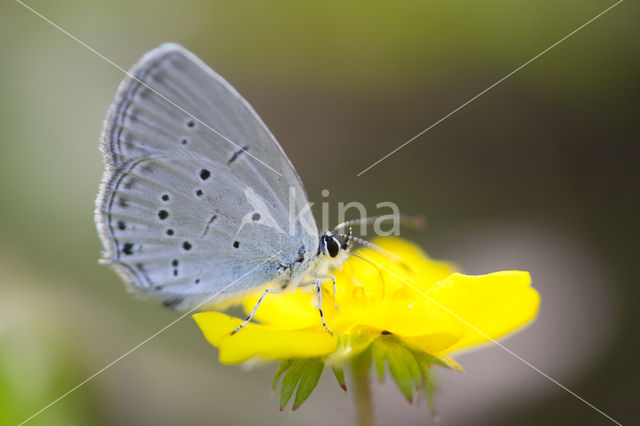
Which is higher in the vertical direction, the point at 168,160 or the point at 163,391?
the point at 168,160

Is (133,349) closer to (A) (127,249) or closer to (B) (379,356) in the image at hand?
(A) (127,249)

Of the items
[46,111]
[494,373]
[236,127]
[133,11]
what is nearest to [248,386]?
[494,373]

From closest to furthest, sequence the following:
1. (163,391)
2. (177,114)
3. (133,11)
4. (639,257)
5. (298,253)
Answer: (177,114), (298,253), (163,391), (639,257), (133,11)

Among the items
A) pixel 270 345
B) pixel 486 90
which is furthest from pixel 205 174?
pixel 486 90

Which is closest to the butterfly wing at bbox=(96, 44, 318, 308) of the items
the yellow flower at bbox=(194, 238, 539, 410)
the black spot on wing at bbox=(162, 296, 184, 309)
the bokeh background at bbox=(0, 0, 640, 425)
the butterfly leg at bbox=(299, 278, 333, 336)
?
the black spot on wing at bbox=(162, 296, 184, 309)

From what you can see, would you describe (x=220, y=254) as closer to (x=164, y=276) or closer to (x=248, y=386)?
(x=164, y=276)

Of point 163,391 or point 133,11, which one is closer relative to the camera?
point 163,391
